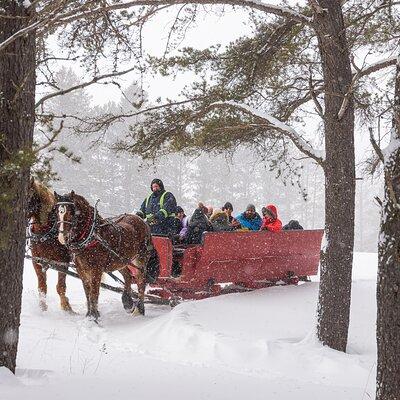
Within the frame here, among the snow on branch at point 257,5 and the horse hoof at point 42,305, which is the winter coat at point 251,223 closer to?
the horse hoof at point 42,305

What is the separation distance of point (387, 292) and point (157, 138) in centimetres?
486

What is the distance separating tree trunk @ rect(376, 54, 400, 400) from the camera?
3.42 m

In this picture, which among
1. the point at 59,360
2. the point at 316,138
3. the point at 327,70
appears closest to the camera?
A: the point at 59,360

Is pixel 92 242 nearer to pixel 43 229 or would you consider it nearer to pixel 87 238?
pixel 87 238

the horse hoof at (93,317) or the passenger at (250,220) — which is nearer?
the horse hoof at (93,317)

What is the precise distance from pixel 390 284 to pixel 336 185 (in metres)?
2.97

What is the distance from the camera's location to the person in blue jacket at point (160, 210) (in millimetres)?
9711

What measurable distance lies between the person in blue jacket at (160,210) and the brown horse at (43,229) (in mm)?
1930

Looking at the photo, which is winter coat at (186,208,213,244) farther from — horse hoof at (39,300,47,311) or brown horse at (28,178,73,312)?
horse hoof at (39,300,47,311)

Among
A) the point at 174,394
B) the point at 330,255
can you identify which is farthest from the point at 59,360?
the point at 330,255

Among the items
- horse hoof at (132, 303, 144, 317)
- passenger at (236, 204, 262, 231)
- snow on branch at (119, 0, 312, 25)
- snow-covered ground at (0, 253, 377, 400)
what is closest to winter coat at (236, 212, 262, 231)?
passenger at (236, 204, 262, 231)

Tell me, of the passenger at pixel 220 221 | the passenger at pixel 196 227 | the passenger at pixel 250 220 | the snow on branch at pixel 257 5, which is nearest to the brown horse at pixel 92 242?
the passenger at pixel 196 227

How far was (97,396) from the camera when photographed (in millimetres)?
4004

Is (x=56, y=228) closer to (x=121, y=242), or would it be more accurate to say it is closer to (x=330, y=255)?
(x=121, y=242)
